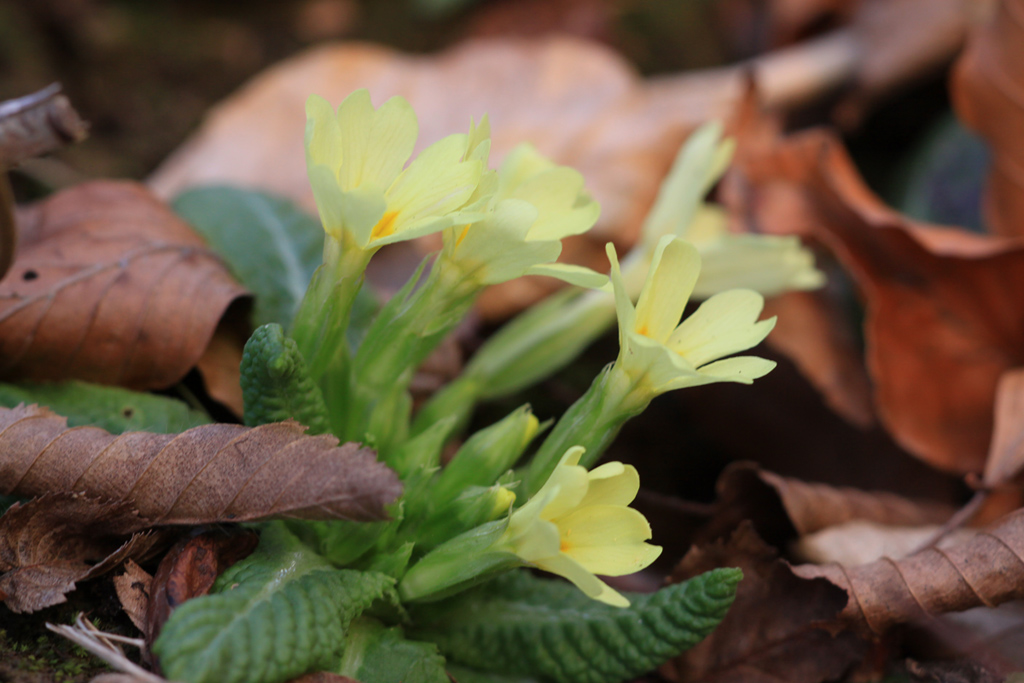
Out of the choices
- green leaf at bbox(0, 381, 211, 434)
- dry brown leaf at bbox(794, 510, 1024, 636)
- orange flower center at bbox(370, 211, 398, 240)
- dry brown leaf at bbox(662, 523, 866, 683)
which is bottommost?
dry brown leaf at bbox(662, 523, 866, 683)

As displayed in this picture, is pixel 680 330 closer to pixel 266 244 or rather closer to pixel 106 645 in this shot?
pixel 106 645

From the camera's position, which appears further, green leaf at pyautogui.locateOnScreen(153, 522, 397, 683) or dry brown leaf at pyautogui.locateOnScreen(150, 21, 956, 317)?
dry brown leaf at pyautogui.locateOnScreen(150, 21, 956, 317)

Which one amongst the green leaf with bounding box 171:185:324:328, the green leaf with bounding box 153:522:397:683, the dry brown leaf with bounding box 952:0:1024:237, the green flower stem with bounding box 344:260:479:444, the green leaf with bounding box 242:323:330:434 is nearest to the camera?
the green leaf with bounding box 153:522:397:683

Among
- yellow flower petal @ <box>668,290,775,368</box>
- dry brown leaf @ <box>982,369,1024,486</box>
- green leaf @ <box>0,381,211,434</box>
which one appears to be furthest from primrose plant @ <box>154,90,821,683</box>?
dry brown leaf @ <box>982,369,1024,486</box>

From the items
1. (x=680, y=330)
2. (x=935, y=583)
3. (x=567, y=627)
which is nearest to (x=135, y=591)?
(x=567, y=627)

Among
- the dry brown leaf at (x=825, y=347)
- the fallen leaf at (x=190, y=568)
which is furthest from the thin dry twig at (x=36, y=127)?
the dry brown leaf at (x=825, y=347)

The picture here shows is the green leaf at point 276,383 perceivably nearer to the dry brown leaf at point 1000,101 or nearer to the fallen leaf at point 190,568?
the fallen leaf at point 190,568

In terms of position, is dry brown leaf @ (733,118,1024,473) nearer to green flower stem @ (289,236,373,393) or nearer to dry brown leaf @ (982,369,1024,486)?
dry brown leaf @ (982,369,1024,486)
